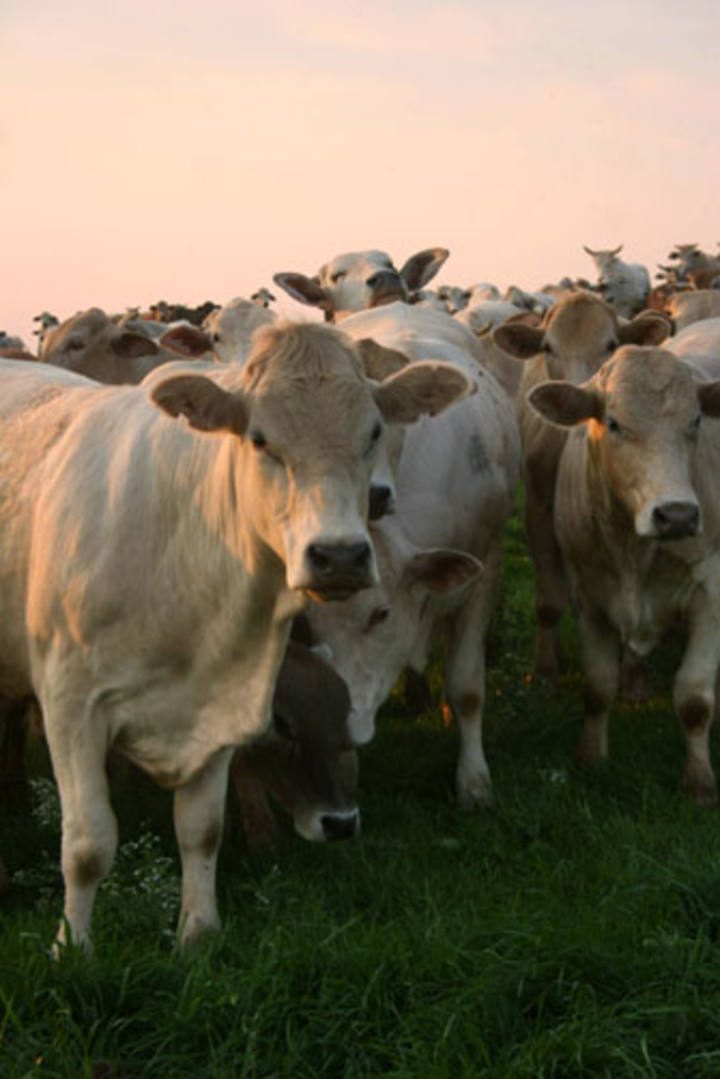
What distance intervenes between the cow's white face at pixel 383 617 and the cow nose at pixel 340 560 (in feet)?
7.29

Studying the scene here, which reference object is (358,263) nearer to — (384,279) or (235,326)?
(384,279)

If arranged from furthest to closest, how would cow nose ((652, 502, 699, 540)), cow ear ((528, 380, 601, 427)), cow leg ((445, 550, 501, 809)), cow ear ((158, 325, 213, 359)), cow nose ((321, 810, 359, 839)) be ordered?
cow ear ((158, 325, 213, 359))
cow leg ((445, 550, 501, 809))
cow ear ((528, 380, 601, 427))
cow nose ((652, 502, 699, 540))
cow nose ((321, 810, 359, 839))

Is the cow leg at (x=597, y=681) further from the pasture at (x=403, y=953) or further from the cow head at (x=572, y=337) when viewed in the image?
the cow head at (x=572, y=337)

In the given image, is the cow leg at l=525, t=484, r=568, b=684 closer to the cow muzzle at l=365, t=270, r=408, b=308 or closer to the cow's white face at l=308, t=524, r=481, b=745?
the cow muzzle at l=365, t=270, r=408, b=308

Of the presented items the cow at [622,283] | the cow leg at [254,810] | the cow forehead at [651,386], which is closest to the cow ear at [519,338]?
the cow forehead at [651,386]

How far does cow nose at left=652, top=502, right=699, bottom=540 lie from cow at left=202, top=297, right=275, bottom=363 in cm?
289

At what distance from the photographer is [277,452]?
409cm

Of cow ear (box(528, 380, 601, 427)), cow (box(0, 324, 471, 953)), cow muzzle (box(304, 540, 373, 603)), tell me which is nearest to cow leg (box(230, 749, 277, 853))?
cow (box(0, 324, 471, 953))

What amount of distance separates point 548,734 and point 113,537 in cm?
335

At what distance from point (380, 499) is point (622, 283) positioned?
48.0 ft

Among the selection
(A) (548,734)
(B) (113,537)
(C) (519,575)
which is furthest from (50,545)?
(C) (519,575)

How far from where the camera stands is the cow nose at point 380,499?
5.46 m

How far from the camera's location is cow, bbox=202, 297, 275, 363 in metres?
8.29

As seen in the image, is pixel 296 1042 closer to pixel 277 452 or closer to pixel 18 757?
pixel 277 452
